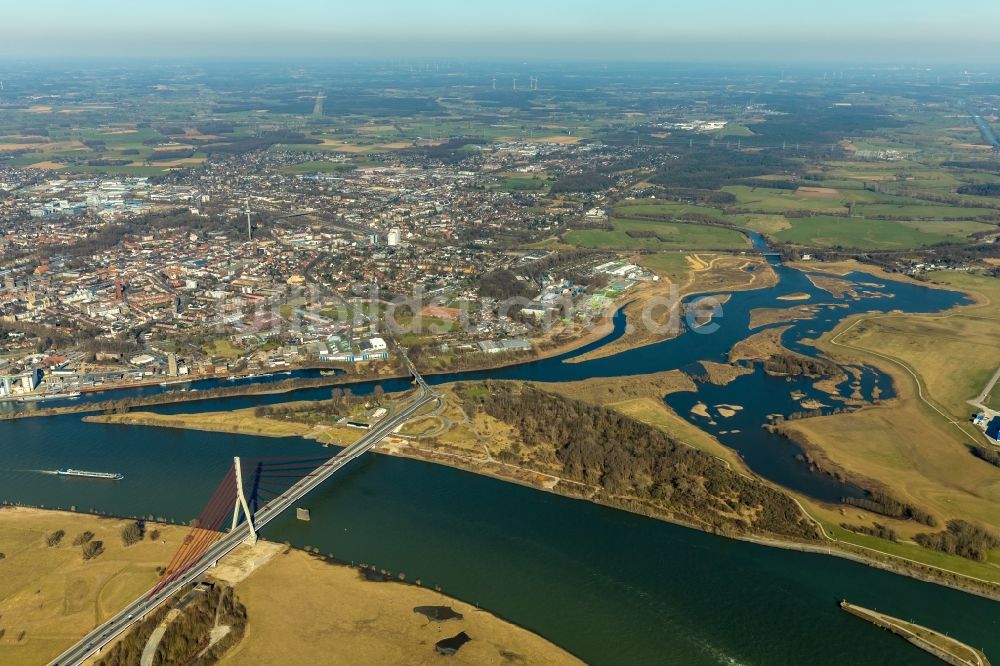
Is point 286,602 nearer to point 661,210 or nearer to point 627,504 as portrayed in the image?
point 627,504

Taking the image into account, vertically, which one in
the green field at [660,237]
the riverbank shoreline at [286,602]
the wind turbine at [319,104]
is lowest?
the riverbank shoreline at [286,602]

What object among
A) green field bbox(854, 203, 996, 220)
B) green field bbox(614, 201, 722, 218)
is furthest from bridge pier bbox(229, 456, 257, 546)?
green field bbox(854, 203, 996, 220)

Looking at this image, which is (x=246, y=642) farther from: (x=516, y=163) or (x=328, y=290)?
(x=516, y=163)

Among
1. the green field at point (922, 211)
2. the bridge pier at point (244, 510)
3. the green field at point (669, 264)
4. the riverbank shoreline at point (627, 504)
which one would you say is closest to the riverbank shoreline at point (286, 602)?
the bridge pier at point (244, 510)

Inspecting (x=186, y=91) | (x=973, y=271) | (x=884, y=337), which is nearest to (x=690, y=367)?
(x=884, y=337)

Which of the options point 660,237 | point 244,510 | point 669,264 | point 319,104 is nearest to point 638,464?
point 244,510

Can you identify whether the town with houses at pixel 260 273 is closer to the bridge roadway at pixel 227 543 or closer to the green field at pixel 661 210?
the green field at pixel 661 210
